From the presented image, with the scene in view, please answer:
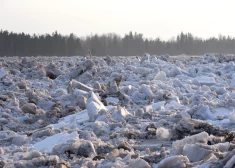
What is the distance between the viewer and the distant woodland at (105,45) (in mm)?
40750

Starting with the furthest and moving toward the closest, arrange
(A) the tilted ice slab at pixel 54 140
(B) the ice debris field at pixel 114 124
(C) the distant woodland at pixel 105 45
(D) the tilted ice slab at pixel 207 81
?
(C) the distant woodland at pixel 105 45 < (D) the tilted ice slab at pixel 207 81 < (A) the tilted ice slab at pixel 54 140 < (B) the ice debris field at pixel 114 124

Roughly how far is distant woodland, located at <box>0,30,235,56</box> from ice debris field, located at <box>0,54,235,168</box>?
32.8 meters

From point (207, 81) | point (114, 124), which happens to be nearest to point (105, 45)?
point (207, 81)

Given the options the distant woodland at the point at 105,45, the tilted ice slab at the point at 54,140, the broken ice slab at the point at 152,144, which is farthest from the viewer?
the distant woodland at the point at 105,45

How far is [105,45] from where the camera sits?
49562mm

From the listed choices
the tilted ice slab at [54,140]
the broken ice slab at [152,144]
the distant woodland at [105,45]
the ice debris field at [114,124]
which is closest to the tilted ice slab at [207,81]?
the ice debris field at [114,124]

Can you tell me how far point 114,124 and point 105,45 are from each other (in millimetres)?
46029

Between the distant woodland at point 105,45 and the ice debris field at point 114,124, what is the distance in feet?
107

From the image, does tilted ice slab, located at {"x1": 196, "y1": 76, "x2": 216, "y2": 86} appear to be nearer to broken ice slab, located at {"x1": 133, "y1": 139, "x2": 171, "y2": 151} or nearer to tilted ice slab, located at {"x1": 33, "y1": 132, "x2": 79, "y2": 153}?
broken ice slab, located at {"x1": 133, "y1": 139, "x2": 171, "y2": 151}

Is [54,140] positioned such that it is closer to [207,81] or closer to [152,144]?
[152,144]

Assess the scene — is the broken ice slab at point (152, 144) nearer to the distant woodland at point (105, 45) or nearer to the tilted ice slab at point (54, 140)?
the tilted ice slab at point (54, 140)

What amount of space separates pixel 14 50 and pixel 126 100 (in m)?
35.8

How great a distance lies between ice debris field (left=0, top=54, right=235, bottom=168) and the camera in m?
2.40

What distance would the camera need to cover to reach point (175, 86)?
6828 millimetres
